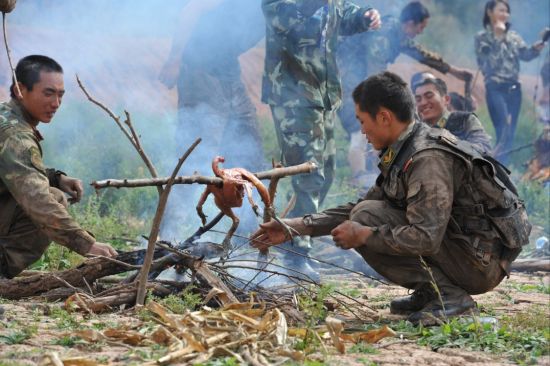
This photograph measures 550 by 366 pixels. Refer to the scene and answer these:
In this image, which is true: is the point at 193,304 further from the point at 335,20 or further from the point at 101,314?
the point at 335,20

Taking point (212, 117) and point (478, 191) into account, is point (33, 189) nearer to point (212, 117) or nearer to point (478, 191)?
point (478, 191)

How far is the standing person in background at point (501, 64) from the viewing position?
48.8 ft

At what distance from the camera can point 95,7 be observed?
9953 millimetres

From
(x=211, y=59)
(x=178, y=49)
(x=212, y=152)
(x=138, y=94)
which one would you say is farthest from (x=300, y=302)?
(x=138, y=94)

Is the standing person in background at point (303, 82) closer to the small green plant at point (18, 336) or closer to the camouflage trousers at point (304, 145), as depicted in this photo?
the camouflage trousers at point (304, 145)

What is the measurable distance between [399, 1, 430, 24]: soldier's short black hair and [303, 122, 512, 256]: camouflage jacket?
360 inches

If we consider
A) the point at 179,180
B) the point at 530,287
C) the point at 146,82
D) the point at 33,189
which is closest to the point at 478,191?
the point at 179,180

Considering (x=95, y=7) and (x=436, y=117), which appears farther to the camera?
(x=95, y=7)

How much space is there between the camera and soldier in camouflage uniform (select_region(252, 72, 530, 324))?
4.32 m

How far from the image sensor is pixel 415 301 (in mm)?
4738

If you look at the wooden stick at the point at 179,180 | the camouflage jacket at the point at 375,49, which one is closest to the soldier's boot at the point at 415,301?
the wooden stick at the point at 179,180

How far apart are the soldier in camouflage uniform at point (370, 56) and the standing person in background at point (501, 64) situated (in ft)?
4.24

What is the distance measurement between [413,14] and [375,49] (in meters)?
1.54

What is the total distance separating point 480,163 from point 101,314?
204 centimetres
